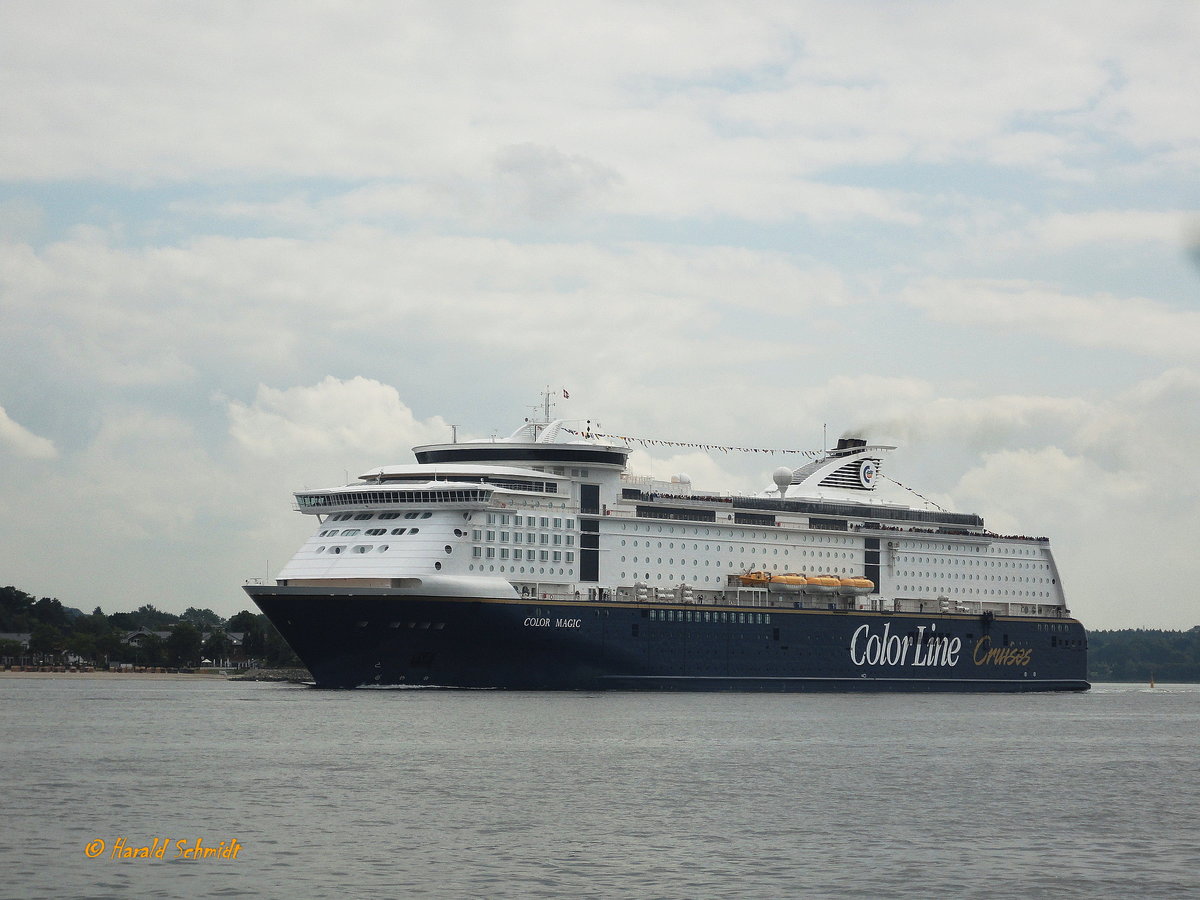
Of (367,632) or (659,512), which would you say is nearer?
(367,632)

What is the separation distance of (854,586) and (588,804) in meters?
48.6

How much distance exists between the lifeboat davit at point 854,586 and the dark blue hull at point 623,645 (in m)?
1.28

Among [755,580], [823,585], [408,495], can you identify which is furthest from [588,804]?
[823,585]

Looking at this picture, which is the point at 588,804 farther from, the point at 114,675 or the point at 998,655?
the point at 114,675

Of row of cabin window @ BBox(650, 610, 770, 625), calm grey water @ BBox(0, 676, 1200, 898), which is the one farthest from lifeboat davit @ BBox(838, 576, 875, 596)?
calm grey water @ BBox(0, 676, 1200, 898)

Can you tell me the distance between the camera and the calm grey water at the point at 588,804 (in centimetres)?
2528

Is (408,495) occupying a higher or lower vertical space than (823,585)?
higher

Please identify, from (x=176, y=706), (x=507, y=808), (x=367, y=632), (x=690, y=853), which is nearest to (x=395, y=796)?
(x=507, y=808)

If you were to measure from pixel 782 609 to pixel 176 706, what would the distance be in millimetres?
27956

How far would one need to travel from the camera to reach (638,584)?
73750mm

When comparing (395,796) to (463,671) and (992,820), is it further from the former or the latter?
(463,671)

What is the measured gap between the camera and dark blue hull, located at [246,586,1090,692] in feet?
213

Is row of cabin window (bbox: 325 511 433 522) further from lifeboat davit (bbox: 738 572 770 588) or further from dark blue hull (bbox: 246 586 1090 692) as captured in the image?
lifeboat davit (bbox: 738 572 770 588)

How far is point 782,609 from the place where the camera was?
7675 cm
